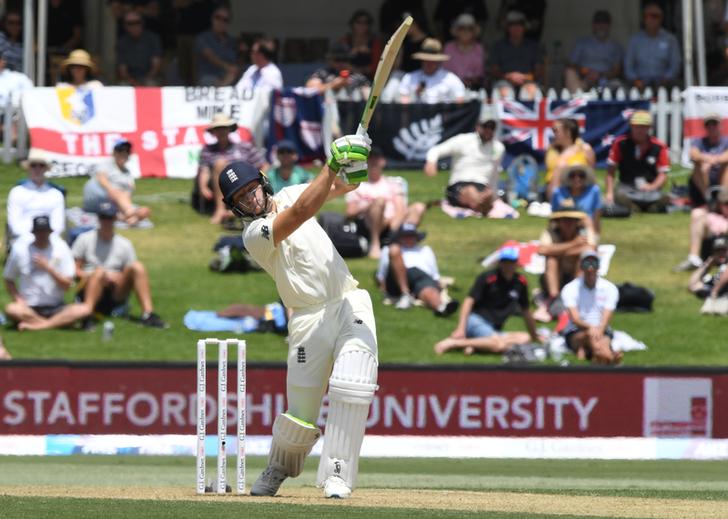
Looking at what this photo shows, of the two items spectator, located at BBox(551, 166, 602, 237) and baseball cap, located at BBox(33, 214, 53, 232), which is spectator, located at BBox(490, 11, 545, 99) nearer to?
spectator, located at BBox(551, 166, 602, 237)

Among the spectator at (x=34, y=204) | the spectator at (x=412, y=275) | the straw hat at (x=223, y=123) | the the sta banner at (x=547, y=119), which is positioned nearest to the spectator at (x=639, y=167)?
the the sta banner at (x=547, y=119)

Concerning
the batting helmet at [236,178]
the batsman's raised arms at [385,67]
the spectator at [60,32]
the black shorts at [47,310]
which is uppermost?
the batsman's raised arms at [385,67]

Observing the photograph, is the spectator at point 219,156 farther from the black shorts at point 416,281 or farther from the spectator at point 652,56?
the spectator at point 652,56

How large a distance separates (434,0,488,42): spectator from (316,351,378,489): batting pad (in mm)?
13809

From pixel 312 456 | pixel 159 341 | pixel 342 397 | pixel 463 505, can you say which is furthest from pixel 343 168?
pixel 159 341

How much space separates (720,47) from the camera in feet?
73.5

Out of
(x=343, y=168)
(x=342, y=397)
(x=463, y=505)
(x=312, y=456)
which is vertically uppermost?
(x=343, y=168)

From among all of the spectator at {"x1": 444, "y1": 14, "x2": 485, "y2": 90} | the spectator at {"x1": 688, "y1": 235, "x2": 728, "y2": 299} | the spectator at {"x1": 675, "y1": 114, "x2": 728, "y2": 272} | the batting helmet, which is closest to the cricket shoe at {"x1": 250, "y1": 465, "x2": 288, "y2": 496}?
the batting helmet

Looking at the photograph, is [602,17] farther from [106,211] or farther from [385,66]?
[385,66]

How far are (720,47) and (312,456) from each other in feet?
39.2

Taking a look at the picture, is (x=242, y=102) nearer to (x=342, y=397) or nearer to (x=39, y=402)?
(x=39, y=402)

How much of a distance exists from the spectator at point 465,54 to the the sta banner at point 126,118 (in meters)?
2.61

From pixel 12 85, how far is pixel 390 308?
6639 millimetres

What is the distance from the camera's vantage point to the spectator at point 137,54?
2109cm
